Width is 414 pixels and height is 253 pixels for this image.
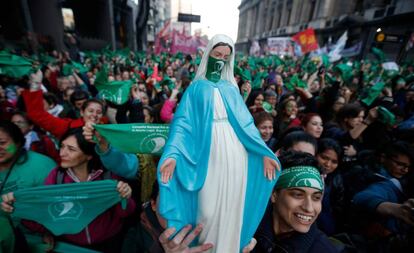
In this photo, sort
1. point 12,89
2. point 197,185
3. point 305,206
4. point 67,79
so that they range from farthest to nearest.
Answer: point 67,79 < point 12,89 < point 305,206 < point 197,185

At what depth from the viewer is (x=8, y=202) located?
5.86 feet

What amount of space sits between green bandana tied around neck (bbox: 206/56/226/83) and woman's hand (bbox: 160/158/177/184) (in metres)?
0.68

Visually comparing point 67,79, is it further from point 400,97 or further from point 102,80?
point 400,97

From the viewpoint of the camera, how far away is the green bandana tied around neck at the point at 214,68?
60.7 inches

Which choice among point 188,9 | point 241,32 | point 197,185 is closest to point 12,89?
point 197,185

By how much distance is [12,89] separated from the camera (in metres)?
4.82

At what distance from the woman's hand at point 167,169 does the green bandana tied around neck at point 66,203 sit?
2.99ft

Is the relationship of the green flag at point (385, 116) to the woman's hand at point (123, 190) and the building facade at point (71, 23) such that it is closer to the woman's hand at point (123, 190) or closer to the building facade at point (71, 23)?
the woman's hand at point (123, 190)

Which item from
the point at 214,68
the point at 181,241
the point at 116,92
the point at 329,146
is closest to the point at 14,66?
the point at 116,92

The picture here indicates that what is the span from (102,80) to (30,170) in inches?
74.1

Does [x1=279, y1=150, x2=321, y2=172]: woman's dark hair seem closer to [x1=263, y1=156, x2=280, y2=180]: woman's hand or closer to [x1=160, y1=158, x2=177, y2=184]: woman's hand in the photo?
[x1=263, y1=156, x2=280, y2=180]: woman's hand

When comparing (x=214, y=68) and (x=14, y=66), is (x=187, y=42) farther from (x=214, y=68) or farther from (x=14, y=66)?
(x=214, y=68)

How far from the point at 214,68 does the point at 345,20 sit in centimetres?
→ 3063

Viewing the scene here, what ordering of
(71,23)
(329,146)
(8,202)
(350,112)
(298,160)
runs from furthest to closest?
(71,23), (350,112), (329,146), (8,202), (298,160)
